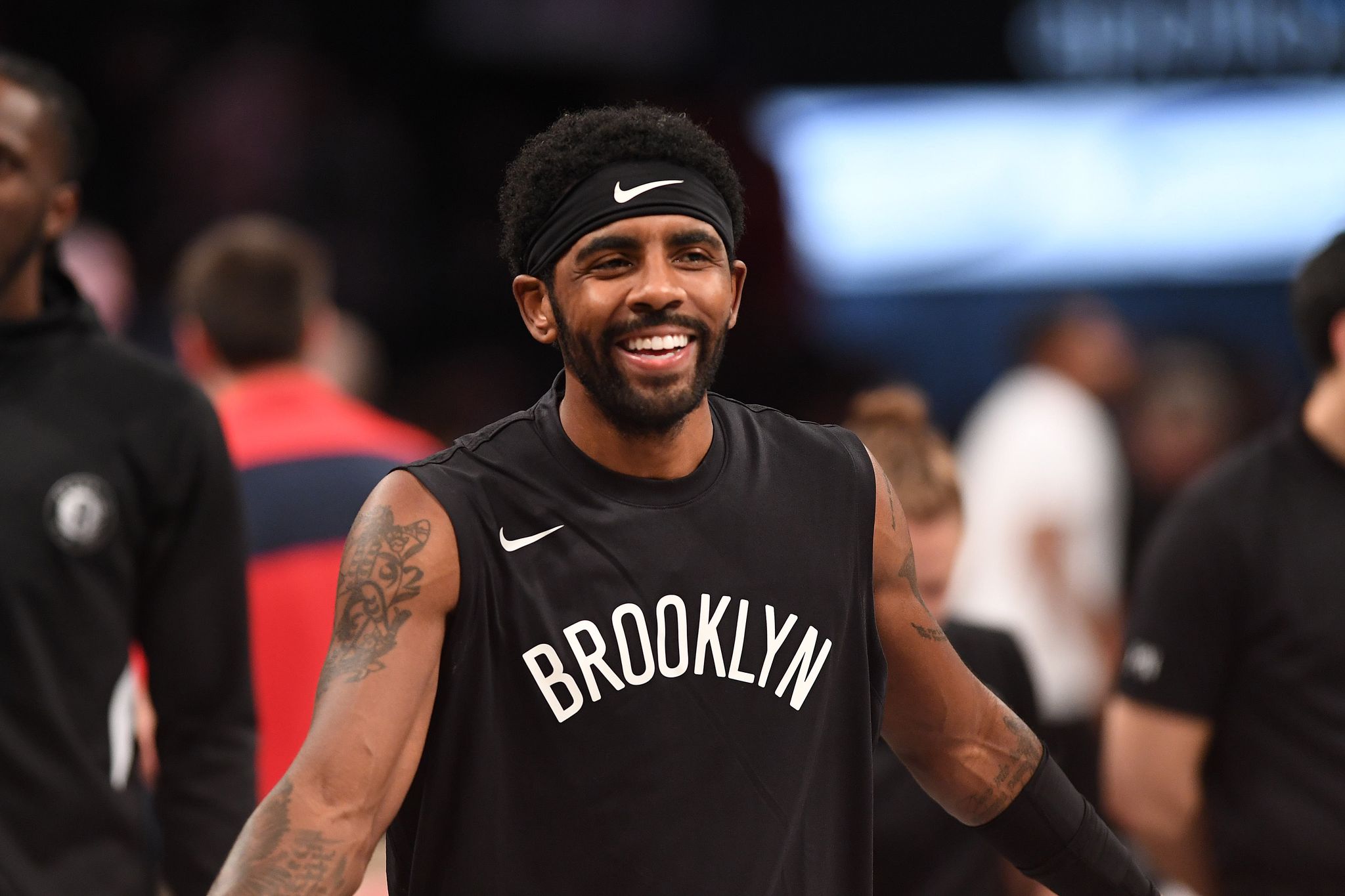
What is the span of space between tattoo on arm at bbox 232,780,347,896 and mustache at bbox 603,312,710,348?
29.8 inches

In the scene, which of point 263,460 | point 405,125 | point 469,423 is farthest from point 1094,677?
point 405,125

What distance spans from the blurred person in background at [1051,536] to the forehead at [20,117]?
5.10m

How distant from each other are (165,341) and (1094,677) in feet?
16.3

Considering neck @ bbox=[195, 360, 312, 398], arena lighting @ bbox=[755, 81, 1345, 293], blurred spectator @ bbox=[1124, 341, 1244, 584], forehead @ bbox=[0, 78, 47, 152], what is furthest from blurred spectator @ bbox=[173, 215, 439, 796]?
arena lighting @ bbox=[755, 81, 1345, 293]

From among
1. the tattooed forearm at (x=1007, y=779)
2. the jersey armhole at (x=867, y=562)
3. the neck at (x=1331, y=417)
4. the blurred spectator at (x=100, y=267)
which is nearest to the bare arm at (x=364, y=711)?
the jersey armhole at (x=867, y=562)

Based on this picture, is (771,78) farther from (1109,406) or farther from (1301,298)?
(1301,298)

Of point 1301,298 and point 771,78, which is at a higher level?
point 771,78

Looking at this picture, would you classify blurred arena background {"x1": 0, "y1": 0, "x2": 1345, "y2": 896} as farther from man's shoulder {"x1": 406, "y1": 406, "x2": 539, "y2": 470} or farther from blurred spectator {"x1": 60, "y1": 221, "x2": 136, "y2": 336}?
man's shoulder {"x1": 406, "y1": 406, "x2": 539, "y2": 470}

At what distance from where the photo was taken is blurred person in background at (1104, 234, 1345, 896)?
4.04 meters

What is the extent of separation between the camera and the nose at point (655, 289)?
262cm

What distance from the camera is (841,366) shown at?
1067 cm

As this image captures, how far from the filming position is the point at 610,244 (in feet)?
8.64

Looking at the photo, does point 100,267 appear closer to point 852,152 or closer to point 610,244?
point 852,152

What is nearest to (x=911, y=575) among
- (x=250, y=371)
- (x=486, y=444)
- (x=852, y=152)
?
(x=486, y=444)
